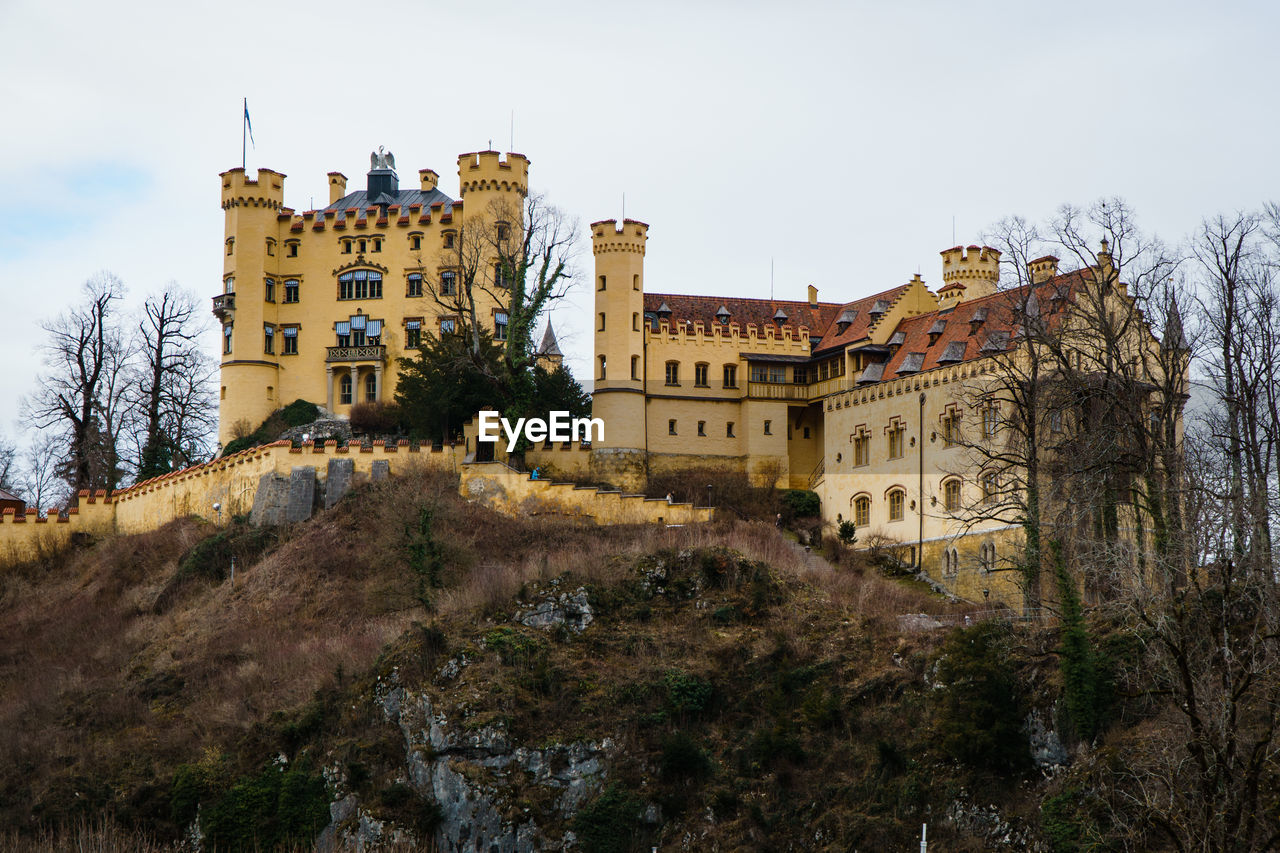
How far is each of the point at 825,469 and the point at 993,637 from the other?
1010 inches

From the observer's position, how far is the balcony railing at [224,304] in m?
71.3

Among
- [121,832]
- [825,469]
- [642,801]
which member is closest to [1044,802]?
[642,801]

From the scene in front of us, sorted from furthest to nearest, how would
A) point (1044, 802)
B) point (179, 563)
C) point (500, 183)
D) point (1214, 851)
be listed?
1. point (500, 183)
2. point (179, 563)
3. point (1044, 802)
4. point (1214, 851)

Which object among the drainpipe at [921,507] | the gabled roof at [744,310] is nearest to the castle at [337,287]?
the gabled roof at [744,310]

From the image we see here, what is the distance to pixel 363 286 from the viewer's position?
71.4 metres

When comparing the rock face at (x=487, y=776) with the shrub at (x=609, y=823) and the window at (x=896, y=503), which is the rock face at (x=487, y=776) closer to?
the shrub at (x=609, y=823)

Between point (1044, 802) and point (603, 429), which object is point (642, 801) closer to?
point (1044, 802)

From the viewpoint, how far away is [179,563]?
5719cm

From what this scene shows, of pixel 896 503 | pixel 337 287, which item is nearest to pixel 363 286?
pixel 337 287

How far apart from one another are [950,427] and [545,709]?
70.5 ft

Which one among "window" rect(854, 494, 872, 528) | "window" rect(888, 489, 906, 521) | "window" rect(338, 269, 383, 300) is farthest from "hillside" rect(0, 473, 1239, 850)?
"window" rect(338, 269, 383, 300)

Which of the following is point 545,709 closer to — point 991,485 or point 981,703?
point 981,703

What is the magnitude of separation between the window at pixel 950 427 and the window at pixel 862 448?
15.2 ft

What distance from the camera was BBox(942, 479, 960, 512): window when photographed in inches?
2227
